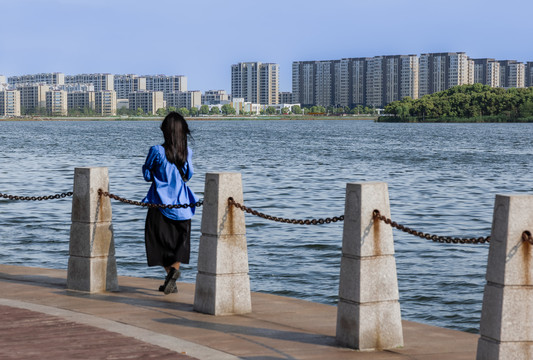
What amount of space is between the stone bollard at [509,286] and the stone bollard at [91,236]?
490cm

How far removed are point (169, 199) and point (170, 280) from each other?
89 cm

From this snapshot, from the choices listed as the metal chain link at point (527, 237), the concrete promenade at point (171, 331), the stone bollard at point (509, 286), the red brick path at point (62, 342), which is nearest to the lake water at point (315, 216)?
the concrete promenade at point (171, 331)

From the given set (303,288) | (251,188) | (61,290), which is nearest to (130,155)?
(251,188)

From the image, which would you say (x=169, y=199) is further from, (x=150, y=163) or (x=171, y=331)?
(x=171, y=331)

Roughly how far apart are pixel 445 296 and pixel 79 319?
8.45 meters

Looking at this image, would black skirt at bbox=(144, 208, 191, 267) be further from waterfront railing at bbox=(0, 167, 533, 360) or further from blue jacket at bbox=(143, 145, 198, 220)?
waterfront railing at bbox=(0, 167, 533, 360)

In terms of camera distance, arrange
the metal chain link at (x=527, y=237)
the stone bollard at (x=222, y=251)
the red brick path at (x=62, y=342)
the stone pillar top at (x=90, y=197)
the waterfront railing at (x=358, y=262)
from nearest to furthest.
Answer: the metal chain link at (x=527, y=237) → the waterfront railing at (x=358, y=262) → the red brick path at (x=62, y=342) → the stone bollard at (x=222, y=251) → the stone pillar top at (x=90, y=197)

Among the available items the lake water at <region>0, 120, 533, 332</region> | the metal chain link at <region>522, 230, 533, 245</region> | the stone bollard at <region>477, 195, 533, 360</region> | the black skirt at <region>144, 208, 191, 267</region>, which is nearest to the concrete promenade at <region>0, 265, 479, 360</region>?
the black skirt at <region>144, 208, 191, 267</region>

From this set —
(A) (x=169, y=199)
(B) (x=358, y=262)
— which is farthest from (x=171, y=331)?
(A) (x=169, y=199)

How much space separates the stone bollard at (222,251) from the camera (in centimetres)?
838

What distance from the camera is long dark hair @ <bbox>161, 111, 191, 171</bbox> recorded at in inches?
374

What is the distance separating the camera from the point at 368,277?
23.3 feet

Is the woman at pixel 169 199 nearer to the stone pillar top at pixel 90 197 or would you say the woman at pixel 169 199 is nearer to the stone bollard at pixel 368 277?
the stone pillar top at pixel 90 197

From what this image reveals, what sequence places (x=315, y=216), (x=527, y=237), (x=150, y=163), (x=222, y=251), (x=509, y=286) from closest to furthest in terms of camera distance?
(x=527, y=237) → (x=509, y=286) → (x=222, y=251) → (x=150, y=163) → (x=315, y=216)
